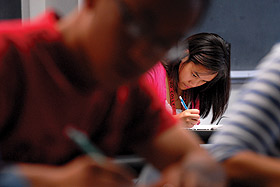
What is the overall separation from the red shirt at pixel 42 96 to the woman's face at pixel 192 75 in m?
1.06

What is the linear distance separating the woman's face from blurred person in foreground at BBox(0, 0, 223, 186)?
102cm

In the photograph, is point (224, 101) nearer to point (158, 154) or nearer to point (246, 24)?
point (246, 24)

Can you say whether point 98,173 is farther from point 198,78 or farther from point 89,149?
point 198,78

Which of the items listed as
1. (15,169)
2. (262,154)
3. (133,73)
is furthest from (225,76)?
(15,169)

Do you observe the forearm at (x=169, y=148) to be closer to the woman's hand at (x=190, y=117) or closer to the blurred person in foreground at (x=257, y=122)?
the blurred person in foreground at (x=257, y=122)

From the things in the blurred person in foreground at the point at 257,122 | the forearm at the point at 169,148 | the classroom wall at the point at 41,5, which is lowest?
the forearm at the point at 169,148

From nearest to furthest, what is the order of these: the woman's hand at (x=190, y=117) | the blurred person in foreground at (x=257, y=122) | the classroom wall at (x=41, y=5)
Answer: the blurred person in foreground at (x=257, y=122), the woman's hand at (x=190, y=117), the classroom wall at (x=41, y=5)

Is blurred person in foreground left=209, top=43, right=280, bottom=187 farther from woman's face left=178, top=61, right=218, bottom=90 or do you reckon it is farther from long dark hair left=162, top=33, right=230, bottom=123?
woman's face left=178, top=61, right=218, bottom=90

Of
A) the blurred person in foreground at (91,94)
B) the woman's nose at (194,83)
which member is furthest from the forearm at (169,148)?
the woman's nose at (194,83)

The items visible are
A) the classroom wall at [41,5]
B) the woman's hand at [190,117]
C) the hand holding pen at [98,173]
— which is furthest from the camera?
the classroom wall at [41,5]

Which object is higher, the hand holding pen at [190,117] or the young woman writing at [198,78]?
the young woman writing at [198,78]

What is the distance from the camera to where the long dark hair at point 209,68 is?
1.45 meters

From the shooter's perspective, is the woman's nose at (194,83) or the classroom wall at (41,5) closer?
the woman's nose at (194,83)

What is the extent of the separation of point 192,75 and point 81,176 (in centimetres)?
131
